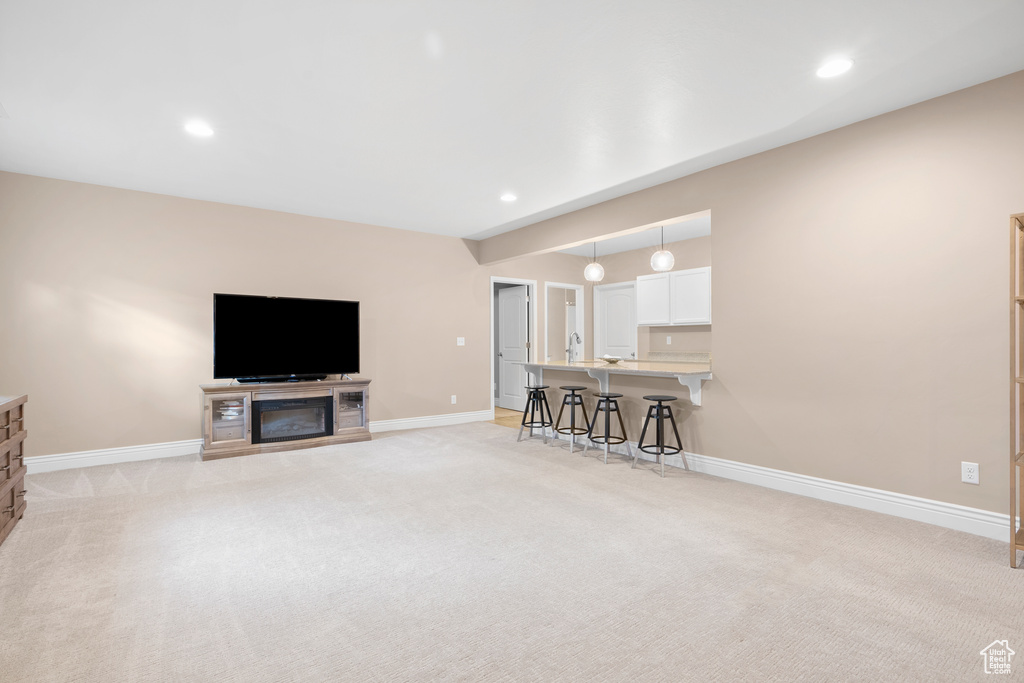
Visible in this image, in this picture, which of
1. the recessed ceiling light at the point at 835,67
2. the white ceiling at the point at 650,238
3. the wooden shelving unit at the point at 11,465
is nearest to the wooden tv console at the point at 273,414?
the wooden shelving unit at the point at 11,465

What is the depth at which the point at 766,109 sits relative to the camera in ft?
9.83

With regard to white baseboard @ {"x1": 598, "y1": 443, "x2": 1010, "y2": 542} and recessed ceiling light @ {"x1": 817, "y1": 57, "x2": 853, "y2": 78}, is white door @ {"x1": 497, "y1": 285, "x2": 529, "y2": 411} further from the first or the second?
recessed ceiling light @ {"x1": 817, "y1": 57, "x2": 853, "y2": 78}

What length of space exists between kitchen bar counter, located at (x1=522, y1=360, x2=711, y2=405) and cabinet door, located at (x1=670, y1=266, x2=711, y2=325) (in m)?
1.56

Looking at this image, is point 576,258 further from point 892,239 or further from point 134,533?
point 134,533

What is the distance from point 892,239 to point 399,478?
151 inches

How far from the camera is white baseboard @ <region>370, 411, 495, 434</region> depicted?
234 inches

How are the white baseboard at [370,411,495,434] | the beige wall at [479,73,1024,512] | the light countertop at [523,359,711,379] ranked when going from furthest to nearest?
1. the white baseboard at [370,411,495,434]
2. the light countertop at [523,359,711,379]
3. the beige wall at [479,73,1024,512]

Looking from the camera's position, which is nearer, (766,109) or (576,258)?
(766,109)

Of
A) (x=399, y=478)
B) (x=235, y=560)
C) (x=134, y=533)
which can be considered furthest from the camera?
(x=399, y=478)

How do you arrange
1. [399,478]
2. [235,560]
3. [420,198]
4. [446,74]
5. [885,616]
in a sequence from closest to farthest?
[885,616] → [235,560] → [446,74] → [399,478] → [420,198]

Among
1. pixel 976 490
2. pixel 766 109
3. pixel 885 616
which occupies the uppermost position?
pixel 766 109

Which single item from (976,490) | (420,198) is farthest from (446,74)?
(976,490)

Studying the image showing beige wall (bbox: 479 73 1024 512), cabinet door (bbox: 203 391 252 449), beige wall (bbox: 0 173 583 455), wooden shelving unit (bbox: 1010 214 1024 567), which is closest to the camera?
wooden shelving unit (bbox: 1010 214 1024 567)

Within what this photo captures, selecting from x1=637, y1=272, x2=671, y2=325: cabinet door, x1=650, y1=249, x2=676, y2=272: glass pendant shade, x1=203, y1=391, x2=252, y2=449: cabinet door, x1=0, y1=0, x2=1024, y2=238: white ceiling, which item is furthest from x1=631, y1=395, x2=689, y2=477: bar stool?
x1=203, y1=391, x2=252, y2=449: cabinet door
